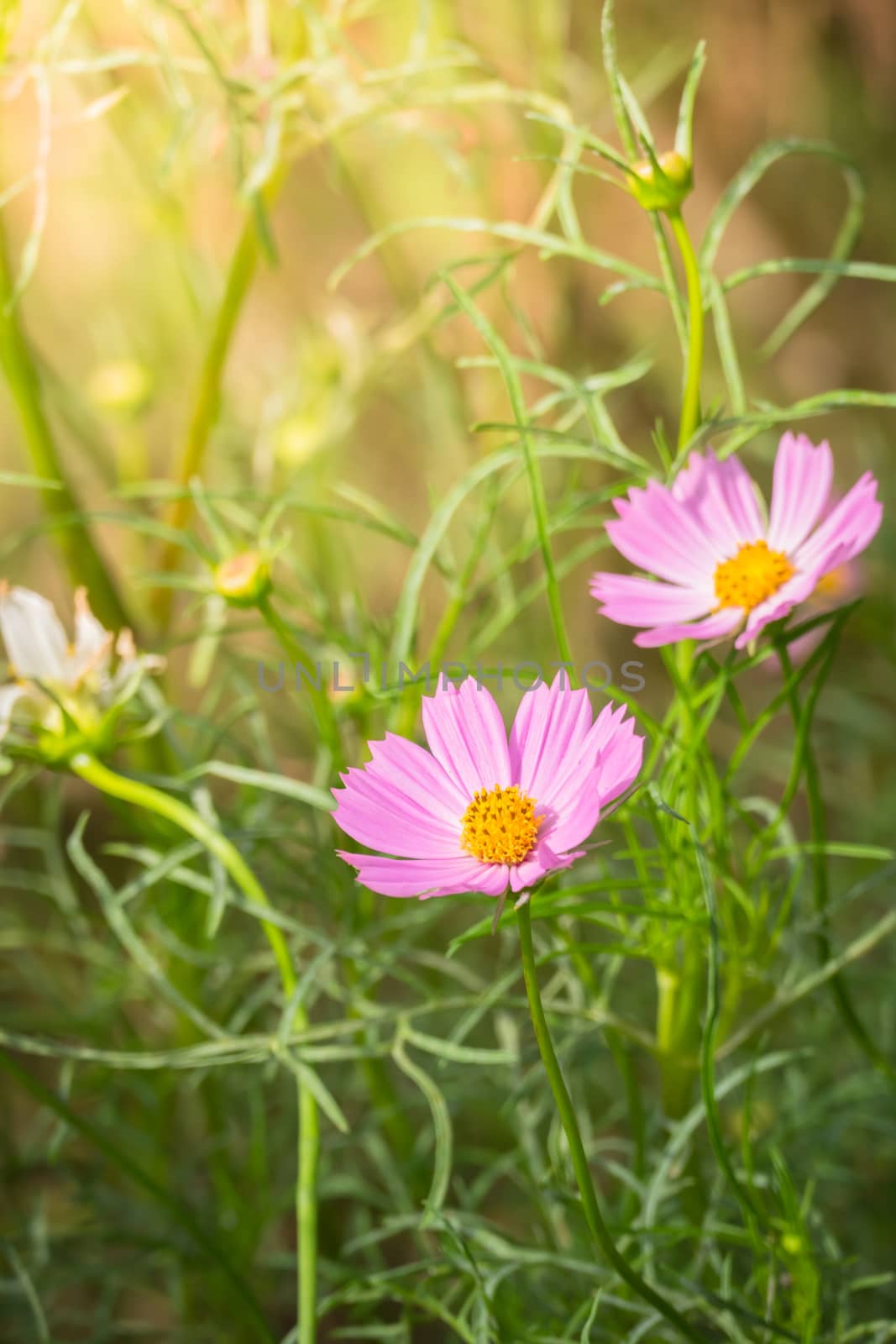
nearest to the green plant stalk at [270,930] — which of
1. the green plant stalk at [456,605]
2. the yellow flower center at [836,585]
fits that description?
the green plant stalk at [456,605]

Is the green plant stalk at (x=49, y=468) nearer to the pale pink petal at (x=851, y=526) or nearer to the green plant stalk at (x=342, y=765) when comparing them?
the green plant stalk at (x=342, y=765)

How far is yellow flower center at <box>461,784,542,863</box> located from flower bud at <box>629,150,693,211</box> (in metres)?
0.16

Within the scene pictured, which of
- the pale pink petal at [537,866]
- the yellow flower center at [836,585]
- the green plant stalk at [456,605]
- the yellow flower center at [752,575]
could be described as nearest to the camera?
→ the pale pink petal at [537,866]

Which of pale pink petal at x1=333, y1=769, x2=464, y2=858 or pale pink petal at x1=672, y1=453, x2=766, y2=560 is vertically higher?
pale pink petal at x1=672, y1=453, x2=766, y2=560

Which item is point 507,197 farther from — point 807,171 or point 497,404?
point 807,171

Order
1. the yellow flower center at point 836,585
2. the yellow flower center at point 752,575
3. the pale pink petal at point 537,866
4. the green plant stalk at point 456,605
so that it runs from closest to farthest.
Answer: the pale pink petal at point 537,866 < the yellow flower center at point 752,575 < the green plant stalk at point 456,605 < the yellow flower center at point 836,585

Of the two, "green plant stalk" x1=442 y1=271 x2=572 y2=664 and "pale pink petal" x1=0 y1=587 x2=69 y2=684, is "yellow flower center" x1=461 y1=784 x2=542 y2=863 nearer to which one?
"green plant stalk" x1=442 y1=271 x2=572 y2=664

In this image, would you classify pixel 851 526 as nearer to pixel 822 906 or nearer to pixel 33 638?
pixel 822 906

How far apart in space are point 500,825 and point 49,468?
0.97 feet

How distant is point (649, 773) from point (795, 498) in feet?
0.32

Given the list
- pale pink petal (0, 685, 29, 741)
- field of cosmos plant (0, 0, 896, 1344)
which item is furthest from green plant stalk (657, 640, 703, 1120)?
pale pink petal (0, 685, 29, 741)

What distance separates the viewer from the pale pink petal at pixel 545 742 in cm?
30

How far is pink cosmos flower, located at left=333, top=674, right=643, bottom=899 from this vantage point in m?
0.26

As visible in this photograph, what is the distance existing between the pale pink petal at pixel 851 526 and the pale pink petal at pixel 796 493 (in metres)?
0.01
